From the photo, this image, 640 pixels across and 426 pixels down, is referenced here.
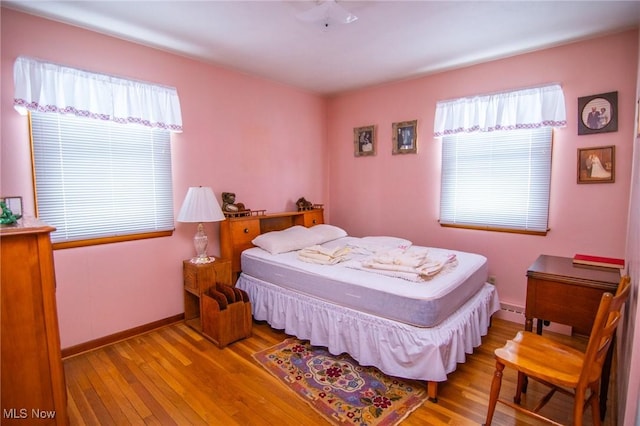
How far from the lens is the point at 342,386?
81.0 inches

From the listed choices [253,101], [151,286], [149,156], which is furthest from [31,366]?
[253,101]

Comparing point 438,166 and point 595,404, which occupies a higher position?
point 438,166

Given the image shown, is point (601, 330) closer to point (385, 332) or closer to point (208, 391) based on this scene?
point (385, 332)

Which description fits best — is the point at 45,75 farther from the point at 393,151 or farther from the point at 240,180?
the point at 393,151

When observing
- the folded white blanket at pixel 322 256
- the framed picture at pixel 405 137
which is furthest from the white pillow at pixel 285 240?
the framed picture at pixel 405 137

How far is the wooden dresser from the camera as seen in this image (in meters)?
1.28

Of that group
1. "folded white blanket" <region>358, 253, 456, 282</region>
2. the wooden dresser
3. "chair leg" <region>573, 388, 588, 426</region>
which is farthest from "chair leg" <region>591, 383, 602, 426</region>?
the wooden dresser

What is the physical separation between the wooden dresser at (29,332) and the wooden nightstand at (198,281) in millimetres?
1363

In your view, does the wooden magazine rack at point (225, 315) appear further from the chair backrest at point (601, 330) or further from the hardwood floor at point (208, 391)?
the chair backrest at point (601, 330)

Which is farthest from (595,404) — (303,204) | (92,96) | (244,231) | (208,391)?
(92,96)

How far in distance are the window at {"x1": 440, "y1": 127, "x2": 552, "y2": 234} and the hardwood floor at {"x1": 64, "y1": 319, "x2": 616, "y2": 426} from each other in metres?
1.16

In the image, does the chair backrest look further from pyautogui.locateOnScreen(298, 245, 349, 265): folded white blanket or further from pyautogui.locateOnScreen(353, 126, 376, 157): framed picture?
pyautogui.locateOnScreen(353, 126, 376, 157): framed picture

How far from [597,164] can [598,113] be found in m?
0.41

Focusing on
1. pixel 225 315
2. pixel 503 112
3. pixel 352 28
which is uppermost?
pixel 352 28
